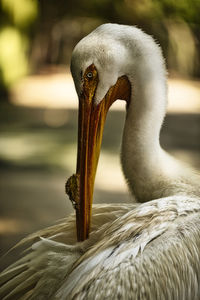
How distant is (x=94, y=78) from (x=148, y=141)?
0.90 ft

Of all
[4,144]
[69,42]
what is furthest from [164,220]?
[69,42]

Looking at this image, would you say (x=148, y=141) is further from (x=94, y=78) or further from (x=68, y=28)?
(x=68, y=28)

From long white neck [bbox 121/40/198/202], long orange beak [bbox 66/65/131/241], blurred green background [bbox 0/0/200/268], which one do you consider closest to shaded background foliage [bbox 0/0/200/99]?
blurred green background [bbox 0/0/200/268]

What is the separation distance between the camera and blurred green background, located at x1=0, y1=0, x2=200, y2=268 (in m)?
3.41

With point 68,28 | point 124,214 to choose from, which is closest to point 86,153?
point 124,214

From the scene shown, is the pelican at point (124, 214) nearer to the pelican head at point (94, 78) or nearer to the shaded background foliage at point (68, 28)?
Result: the pelican head at point (94, 78)

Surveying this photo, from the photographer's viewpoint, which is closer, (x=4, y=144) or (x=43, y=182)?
(x=43, y=182)

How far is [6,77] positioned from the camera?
5520mm

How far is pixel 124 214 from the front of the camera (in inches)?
58.9

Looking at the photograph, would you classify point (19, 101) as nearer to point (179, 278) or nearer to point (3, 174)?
Result: point (3, 174)

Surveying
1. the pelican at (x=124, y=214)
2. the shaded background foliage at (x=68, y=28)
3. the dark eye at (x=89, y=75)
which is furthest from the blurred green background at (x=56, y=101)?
the dark eye at (x=89, y=75)

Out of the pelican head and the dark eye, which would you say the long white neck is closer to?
the pelican head

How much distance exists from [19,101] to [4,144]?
134 cm

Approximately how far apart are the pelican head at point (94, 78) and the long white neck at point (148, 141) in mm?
50
